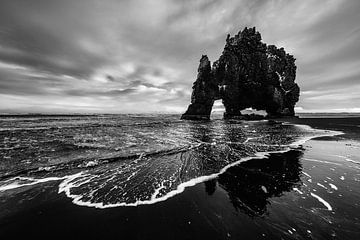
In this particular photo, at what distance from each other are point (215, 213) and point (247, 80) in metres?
80.3

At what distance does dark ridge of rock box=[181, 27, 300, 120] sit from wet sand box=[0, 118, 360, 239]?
71.5 meters

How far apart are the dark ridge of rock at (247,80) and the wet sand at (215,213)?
71480 mm

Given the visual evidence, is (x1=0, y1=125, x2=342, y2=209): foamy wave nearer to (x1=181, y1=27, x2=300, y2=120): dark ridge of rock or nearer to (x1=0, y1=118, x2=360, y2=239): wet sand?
(x1=0, y1=118, x2=360, y2=239): wet sand

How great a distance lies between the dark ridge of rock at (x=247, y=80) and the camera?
74.3m

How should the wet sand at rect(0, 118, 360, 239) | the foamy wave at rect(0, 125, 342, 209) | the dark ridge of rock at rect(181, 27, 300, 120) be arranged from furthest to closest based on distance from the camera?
1. the dark ridge of rock at rect(181, 27, 300, 120)
2. the foamy wave at rect(0, 125, 342, 209)
3. the wet sand at rect(0, 118, 360, 239)

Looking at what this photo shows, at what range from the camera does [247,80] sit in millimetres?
75375

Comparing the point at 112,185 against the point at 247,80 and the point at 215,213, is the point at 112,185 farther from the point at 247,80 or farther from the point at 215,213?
the point at 247,80

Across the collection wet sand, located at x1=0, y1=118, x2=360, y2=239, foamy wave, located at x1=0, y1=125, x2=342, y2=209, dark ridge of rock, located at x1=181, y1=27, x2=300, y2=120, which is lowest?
foamy wave, located at x1=0, y1=125, x2=342, y2=209

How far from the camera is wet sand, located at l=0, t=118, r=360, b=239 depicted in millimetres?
4297

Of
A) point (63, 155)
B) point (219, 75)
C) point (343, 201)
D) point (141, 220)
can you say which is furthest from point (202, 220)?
point (219, 75)

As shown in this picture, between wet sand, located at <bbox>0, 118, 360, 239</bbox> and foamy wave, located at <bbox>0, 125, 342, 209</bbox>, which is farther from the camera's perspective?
foamy wave, located at <bbox>0, 125, 342, 209</bbox>

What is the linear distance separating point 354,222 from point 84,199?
9.27 m

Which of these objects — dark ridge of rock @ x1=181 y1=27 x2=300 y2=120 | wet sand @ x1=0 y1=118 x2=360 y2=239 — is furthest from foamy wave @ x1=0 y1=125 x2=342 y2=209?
dark ridge of rock @ x1=181 y1=27 x2=300 y2=120

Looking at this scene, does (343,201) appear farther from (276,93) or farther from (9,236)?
(276,93)
